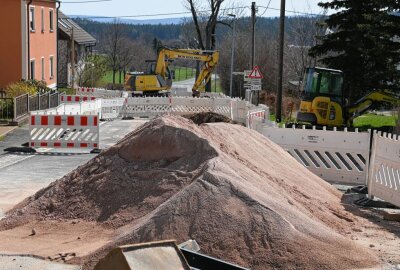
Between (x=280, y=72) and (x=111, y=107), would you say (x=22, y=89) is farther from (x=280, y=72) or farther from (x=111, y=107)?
(x=280, y=72)

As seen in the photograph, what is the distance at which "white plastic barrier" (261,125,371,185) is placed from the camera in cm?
1859

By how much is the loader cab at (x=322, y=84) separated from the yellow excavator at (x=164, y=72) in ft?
57.7

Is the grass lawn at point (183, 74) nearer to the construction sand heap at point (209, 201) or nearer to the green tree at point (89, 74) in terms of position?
the green tree at point (89, 74)

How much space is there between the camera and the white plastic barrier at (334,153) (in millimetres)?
18594

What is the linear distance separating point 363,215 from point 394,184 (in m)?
1.46

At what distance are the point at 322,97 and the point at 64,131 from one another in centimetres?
1210

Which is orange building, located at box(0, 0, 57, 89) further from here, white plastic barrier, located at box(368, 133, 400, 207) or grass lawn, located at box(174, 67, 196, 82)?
grass lawn, located at box(174, 67, 196, 82)

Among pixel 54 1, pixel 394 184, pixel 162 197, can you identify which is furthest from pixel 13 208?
pixel 54 1

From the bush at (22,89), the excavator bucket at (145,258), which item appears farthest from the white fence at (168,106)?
the excavator bucket at (145,258)

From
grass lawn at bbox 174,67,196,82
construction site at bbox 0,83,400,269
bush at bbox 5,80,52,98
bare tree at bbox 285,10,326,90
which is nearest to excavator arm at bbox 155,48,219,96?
bush at bbox 5,80,52,98

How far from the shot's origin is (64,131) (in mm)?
22391

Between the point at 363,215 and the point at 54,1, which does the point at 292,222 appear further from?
the point at 54,1

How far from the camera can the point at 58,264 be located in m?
9.56

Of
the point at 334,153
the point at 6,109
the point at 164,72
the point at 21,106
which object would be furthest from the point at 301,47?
the point at 334,153
